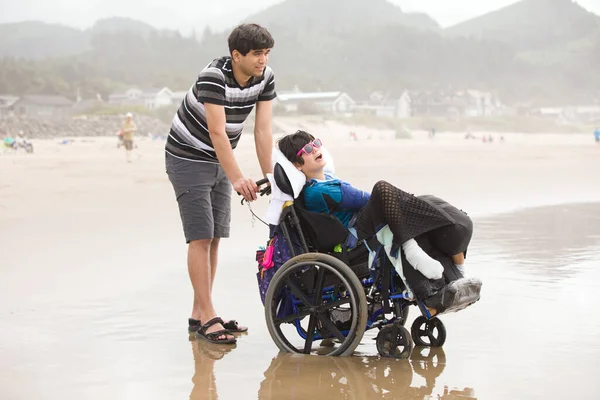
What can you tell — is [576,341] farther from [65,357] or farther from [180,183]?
[65,357]

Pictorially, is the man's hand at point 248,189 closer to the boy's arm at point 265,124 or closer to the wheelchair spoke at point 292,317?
the boy's arm at point 265,124

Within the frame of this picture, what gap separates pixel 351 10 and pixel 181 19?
54.4 meters

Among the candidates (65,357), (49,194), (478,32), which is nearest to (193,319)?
(65,357)

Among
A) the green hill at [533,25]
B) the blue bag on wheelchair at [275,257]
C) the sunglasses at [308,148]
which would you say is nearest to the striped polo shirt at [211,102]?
the sunglasses at [308,148]

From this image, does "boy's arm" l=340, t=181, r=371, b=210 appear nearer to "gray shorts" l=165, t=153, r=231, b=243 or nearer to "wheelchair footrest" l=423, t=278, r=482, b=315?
"wheelchair footrest" l=423, t=278, r=482, b=315

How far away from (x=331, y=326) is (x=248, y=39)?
1439mm

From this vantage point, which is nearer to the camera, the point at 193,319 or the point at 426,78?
the point at 193,319

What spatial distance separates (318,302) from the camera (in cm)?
414

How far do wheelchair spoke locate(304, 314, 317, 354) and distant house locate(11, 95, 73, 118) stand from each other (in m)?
55.2

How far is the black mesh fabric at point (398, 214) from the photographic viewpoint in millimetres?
3900

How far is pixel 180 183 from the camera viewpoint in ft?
15.2

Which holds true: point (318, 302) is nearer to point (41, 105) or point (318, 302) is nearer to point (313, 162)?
point (313, 162)

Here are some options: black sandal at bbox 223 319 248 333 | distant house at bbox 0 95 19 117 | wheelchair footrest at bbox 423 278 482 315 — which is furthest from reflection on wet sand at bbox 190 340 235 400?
distant house at bbox 0 95 19 117

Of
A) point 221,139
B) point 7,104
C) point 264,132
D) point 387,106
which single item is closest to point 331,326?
point 221,139
